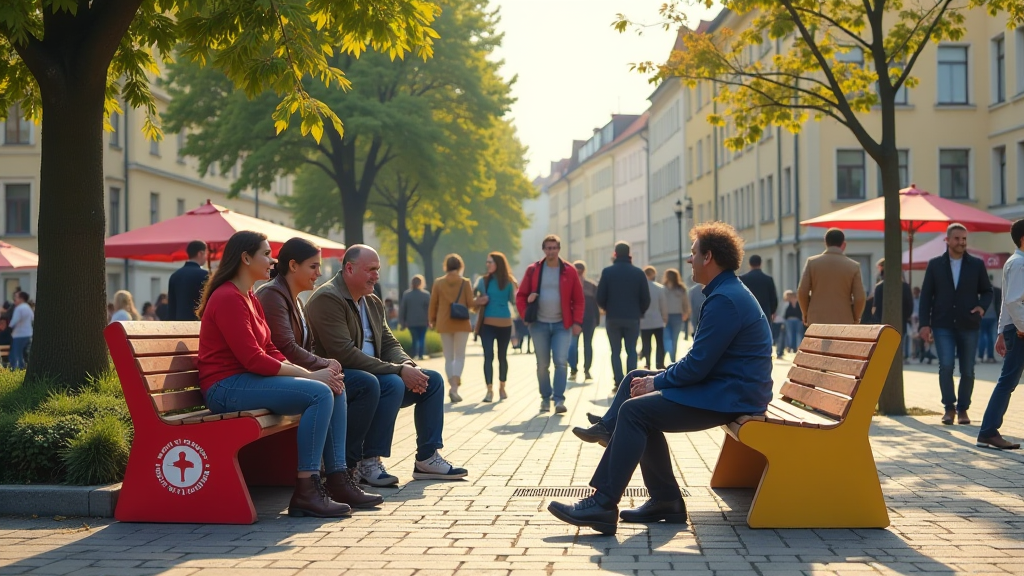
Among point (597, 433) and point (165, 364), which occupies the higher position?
point (165, 364)

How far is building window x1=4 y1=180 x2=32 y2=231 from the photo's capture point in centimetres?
4731

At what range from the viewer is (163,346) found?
297 inches

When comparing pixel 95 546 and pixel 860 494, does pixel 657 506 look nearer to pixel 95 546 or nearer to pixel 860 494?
pixel 860 494

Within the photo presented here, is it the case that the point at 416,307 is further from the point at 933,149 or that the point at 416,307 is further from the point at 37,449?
the point at 933,149

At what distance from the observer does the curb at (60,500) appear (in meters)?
7.37

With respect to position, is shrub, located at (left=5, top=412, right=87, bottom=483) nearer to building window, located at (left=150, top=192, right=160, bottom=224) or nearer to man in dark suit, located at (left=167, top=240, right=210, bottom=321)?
man in dark suit, located at (left=167, top=240, right=210, bottom=321)

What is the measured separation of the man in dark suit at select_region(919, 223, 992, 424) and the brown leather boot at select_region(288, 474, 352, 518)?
717 centimetres

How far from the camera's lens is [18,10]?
27.4ft

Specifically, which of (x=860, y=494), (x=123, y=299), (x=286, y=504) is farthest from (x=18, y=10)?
(x=123, y=299)

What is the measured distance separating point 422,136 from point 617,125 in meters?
69.7

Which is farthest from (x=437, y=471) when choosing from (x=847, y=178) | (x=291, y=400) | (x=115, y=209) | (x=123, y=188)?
(x=123, y=188)

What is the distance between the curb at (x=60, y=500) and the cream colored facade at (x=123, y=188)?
118ft

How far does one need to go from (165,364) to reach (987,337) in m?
23.4

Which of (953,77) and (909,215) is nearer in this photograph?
Result: (909,215)
